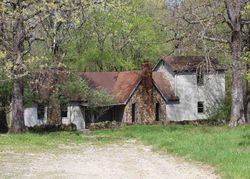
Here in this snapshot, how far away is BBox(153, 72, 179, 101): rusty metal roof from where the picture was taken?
2003 inches

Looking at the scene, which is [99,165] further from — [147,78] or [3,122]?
[147,78]

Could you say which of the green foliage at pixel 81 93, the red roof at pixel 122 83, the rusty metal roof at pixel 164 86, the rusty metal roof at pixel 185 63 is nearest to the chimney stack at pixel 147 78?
the red roof at pixel 122 83

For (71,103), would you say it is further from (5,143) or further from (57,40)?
(5,143)

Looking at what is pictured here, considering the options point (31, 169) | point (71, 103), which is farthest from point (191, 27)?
point (31, 169)

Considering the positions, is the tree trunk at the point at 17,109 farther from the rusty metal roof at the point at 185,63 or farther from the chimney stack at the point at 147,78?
the rusty metal roof at the point at 185,63

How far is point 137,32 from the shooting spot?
60.6m

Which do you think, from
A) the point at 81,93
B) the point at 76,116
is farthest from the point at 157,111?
the point at 81,93

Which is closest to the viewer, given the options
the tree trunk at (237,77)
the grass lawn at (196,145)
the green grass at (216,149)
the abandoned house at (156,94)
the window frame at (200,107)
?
the green grass at (216,149)

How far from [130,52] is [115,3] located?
3315 cm

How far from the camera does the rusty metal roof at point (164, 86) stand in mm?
50875

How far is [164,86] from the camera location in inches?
2061

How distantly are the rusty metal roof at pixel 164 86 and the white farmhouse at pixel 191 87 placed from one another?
36 cm

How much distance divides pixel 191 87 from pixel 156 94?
14.4ft

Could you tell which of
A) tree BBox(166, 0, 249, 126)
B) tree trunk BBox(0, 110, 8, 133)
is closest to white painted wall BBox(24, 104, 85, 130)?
tree trunk BBox(0, 110, 8, 133)
